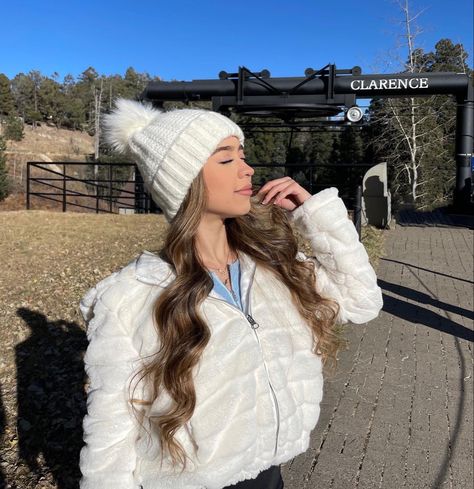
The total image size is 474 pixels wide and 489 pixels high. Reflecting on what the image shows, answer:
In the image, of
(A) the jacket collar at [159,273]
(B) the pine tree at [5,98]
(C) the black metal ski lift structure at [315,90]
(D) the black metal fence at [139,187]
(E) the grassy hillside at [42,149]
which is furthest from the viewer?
(B) the pine tree at [5,98]

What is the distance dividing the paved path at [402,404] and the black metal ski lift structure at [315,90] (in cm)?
541

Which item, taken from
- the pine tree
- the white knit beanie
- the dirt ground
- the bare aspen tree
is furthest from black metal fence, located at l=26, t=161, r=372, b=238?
the pine tree

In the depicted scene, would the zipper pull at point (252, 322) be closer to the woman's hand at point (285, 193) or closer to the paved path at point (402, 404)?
the woman's hand at point (285, 193)

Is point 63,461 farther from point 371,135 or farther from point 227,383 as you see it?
point 371,135

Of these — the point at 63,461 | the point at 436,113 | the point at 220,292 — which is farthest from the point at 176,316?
the point at 436,113

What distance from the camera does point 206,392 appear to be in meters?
1.41

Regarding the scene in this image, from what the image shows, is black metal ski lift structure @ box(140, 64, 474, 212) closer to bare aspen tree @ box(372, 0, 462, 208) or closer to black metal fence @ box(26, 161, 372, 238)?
black metal fence @ box(26, 161, 372, 238)

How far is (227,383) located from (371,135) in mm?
31759

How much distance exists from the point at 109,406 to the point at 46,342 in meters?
3.33

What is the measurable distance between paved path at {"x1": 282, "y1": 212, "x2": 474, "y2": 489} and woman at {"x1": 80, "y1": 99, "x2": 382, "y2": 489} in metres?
1.34

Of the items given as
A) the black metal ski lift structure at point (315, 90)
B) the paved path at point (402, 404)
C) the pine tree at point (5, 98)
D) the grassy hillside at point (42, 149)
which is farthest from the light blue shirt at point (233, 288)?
the pine tree at point (5, 98)

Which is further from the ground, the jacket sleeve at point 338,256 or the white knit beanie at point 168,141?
the white knit beanie at point 168,141

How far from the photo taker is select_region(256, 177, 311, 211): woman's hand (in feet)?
5.69

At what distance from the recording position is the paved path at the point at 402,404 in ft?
9.32
